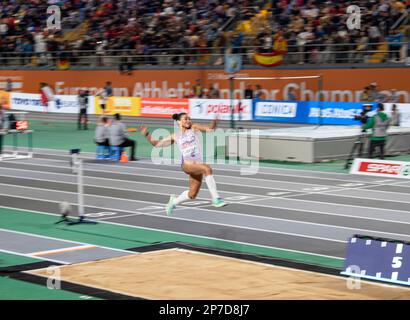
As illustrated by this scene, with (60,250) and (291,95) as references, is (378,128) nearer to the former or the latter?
(291,95)

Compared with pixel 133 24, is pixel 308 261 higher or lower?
lower

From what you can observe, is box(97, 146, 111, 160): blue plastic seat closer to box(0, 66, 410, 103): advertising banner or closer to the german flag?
box(0, 66, 410, 103): advertising banner

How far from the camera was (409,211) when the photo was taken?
17594 mm

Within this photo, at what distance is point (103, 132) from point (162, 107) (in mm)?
15646

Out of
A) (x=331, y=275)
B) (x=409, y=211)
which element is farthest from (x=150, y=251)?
(x=409, y=211)

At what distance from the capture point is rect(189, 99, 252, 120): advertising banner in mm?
38406

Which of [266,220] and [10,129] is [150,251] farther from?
[10,129]

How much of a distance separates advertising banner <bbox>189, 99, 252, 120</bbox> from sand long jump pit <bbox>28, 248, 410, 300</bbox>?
84.3 feet

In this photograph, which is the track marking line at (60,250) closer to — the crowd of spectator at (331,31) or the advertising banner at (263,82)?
the advertising banner at (263,82)

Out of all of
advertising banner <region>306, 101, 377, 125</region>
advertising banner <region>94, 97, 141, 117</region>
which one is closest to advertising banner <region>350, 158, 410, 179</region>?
Answer: advertising banner <region>306, 101, 377, 125</region>

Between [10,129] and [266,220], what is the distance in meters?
15.1

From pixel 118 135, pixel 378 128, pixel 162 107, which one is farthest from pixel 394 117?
pixel 162 107
